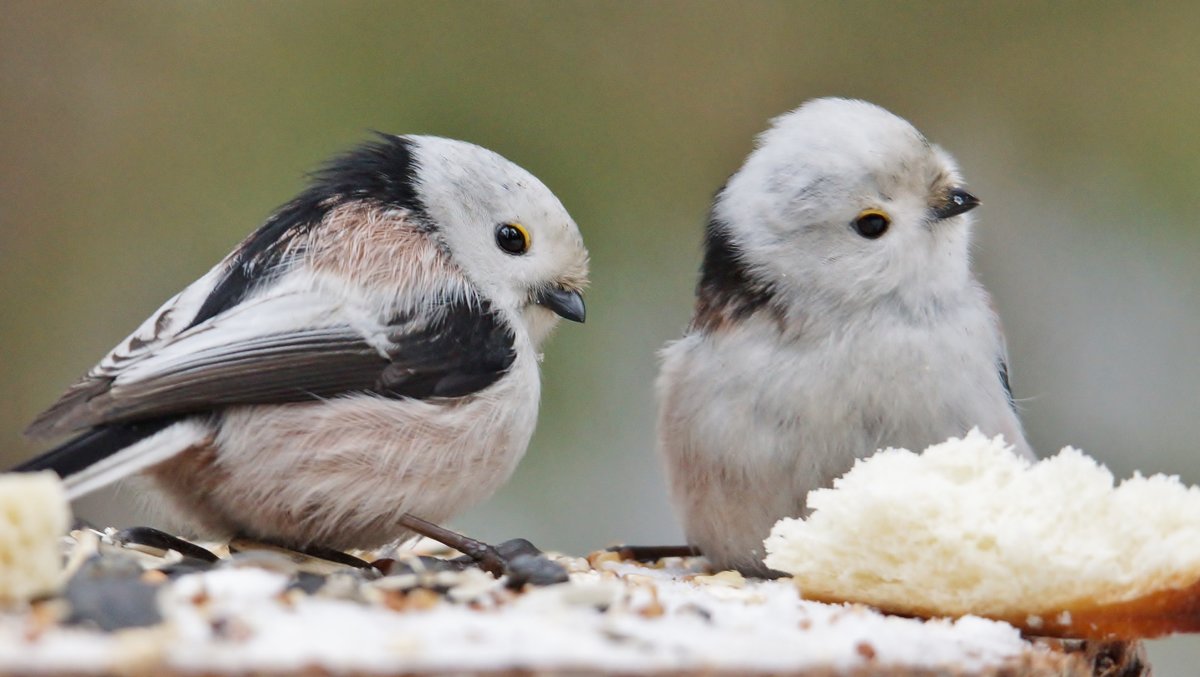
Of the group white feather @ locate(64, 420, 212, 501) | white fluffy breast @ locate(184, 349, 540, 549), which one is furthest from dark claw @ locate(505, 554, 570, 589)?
white feather @ locate(64, 420, 212, 501)

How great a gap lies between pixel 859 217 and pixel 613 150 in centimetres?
159

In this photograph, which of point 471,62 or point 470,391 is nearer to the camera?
point 470,391

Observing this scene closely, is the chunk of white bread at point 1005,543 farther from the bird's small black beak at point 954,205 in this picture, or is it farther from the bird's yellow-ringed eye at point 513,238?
the bird's yellow-ringed eye at point 513,238

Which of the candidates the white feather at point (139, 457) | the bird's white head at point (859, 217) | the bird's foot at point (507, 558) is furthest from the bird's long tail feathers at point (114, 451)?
the bird's white head at point (859, 217)

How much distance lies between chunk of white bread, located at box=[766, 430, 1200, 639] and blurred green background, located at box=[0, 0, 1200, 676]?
173 centimetres

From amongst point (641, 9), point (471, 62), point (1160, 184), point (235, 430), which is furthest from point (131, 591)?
point (1160, 184)

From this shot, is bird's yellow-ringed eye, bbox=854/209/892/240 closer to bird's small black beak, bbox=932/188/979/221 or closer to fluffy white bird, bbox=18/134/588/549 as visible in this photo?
bird's small black beak, bbox=932/188/979/221

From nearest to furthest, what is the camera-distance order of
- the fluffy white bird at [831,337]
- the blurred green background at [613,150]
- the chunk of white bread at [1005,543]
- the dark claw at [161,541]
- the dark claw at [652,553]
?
the chunk of white bread at [1005,543] < the dark claw at [161,541] < the fluffy white bird at [831,337] < the dark claw at [652,553] < the blurred green background at [613,150]

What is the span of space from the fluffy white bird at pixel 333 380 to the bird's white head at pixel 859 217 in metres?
0.39

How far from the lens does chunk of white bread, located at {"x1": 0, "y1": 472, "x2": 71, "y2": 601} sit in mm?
1017

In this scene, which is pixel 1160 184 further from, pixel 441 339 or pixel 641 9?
pixel 441 339

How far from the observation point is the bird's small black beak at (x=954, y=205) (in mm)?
1822

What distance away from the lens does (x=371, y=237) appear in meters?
1.70

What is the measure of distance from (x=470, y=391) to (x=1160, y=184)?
92.5 inches
